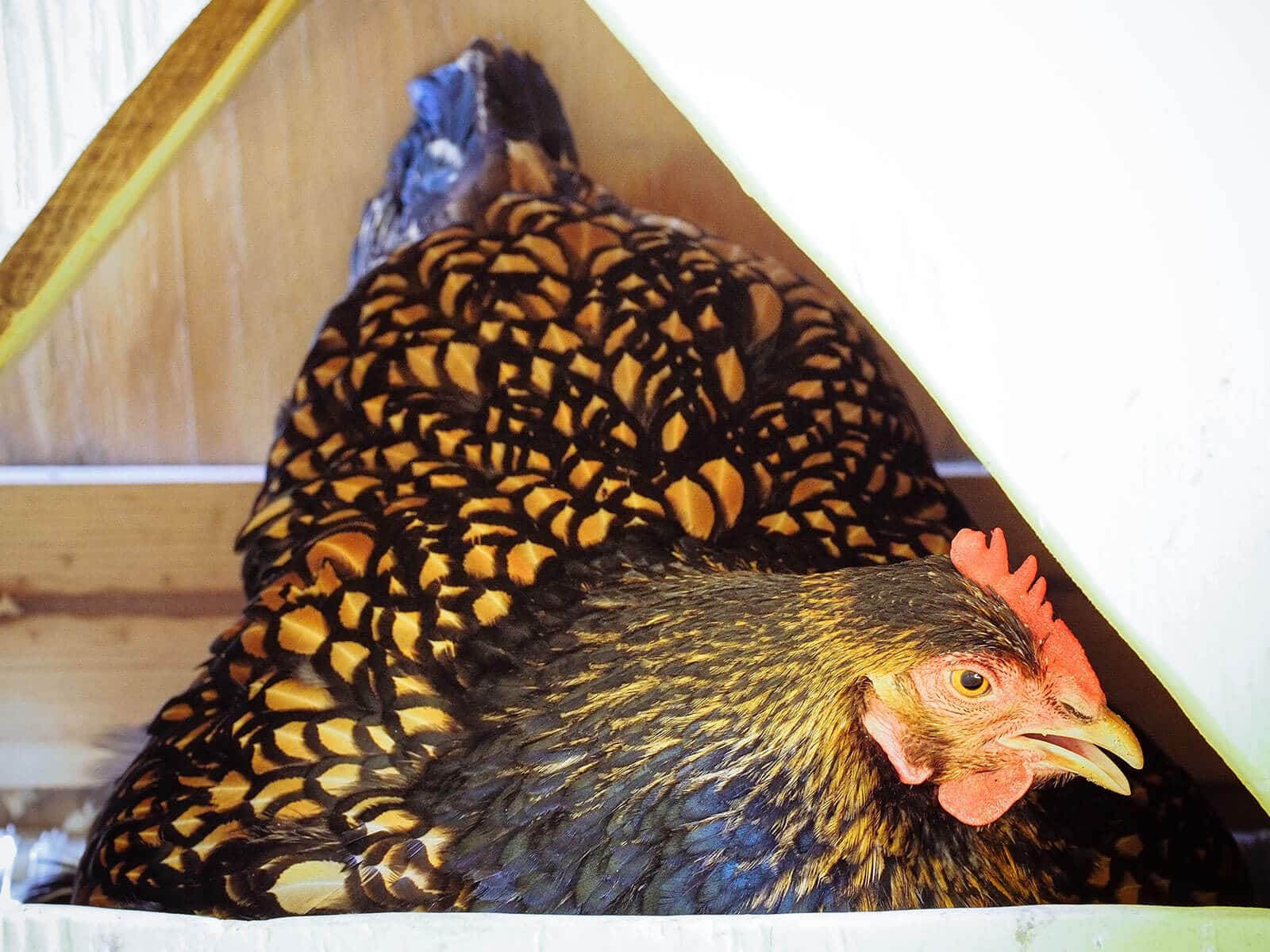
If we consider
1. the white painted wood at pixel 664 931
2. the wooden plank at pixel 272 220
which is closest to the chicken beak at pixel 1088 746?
the white painted wood at pixel 664 931

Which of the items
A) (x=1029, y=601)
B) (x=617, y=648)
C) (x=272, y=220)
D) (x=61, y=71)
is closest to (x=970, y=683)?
(x=1029, y=601)

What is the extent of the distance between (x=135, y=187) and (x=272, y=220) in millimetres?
432

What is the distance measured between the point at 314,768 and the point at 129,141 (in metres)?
0.65

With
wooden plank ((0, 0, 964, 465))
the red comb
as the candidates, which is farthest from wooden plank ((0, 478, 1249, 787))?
the red comb

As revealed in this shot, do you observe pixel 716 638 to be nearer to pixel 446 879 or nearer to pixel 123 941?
pixel 446 879

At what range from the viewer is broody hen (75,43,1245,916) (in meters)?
0.72

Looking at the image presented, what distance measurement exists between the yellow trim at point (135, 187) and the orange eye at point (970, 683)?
0.82m

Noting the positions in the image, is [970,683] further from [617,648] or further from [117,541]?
[117,541]

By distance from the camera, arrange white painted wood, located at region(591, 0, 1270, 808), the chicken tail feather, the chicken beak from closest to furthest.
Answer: white painted wood, located at region(591, 0, 1270, 808) → the chicken beak → the chicken tail feather

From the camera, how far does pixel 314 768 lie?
84 centimetres

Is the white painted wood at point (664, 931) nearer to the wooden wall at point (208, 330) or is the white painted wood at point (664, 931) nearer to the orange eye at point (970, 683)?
the orange eye at point (970, 683)

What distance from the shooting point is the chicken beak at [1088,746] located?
711 mm

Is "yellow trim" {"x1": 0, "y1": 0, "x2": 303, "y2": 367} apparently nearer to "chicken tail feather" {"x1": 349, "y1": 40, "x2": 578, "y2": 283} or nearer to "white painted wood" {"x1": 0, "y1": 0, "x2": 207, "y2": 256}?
"chicken tail feather" {"x1": 349, "y1": 40, "x2": 578, "y2": 283}

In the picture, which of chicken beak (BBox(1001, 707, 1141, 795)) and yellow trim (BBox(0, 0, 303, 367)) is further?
yellow trim (BBox(0, 0, 303, 367))
